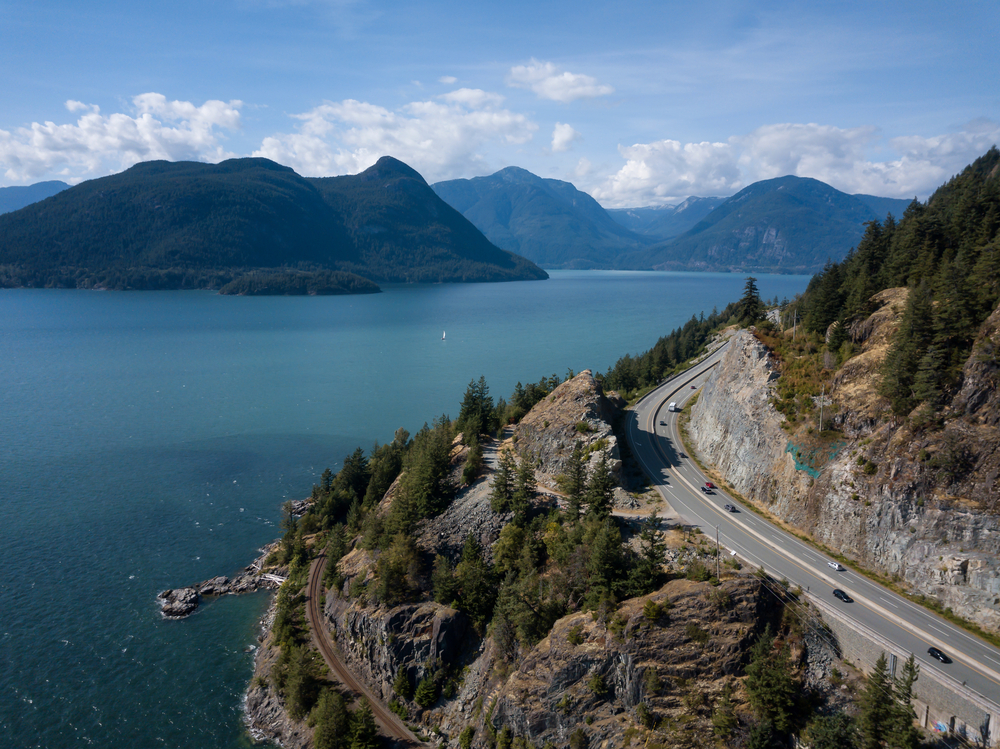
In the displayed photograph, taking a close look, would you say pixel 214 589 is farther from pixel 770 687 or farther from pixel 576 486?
pixel 770 687

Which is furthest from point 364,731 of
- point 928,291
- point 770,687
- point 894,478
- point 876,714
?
point 928,291

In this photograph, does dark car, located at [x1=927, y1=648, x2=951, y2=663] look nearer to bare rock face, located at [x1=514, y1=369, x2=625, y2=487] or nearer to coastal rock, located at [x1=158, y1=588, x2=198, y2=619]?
bare rock face, located at [x1=514, y1=369, x2=625, y2=487]

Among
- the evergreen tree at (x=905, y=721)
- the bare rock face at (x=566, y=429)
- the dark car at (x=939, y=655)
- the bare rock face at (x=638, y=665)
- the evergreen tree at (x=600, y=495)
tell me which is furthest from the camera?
the bare rock face at (x=566, y=429)

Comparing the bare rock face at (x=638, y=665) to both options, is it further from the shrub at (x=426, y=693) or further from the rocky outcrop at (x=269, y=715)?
the rocky outcrop at (x=269, y=715)

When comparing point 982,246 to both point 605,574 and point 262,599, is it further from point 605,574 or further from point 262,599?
point 262,599

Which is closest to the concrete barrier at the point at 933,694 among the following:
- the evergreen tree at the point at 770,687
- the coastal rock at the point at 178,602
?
the evergreen tree at the point at 770,687
